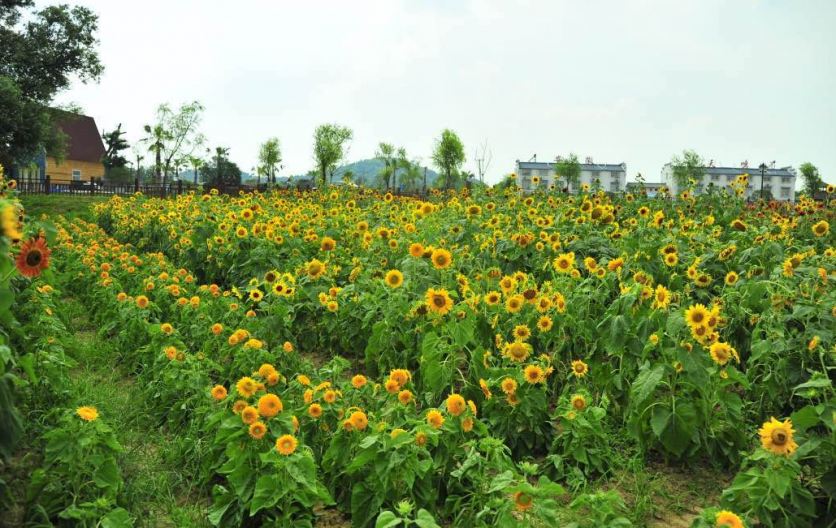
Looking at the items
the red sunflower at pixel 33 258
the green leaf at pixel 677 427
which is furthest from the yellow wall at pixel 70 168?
the green leaf at pixel 677 427

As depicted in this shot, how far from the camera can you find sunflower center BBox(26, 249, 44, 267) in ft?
6.89

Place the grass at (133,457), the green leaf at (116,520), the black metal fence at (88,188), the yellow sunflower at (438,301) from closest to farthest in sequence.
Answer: the green leaf at (116,520) < the grass at (133,457) < the yellow sunflower at (438,301) < the black metal fence at (88,188)

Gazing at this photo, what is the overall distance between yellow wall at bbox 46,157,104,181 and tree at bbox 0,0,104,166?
26806 mm

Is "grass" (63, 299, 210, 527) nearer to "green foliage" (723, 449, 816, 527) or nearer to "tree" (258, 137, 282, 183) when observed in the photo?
"green foliage" (723, 449, 816, 527)

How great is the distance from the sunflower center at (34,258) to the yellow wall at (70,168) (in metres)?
53.1

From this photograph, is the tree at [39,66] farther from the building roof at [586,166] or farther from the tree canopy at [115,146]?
the building roof at [586,166]

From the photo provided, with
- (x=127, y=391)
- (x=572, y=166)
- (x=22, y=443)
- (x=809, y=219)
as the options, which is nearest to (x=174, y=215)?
(x=127, y=391)

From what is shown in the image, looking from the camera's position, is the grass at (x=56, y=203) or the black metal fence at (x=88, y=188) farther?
the black metal fence at (x=88, y=188)

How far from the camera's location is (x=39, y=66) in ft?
76.2

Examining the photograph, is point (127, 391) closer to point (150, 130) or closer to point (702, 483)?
point (702, 483)

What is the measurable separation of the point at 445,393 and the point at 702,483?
145 cm

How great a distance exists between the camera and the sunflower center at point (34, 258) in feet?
6.89

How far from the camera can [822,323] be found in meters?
3.29

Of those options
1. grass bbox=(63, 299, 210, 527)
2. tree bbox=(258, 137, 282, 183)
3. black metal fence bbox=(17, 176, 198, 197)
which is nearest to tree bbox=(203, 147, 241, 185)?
tree bbox=(258, 137, 282, 183)
